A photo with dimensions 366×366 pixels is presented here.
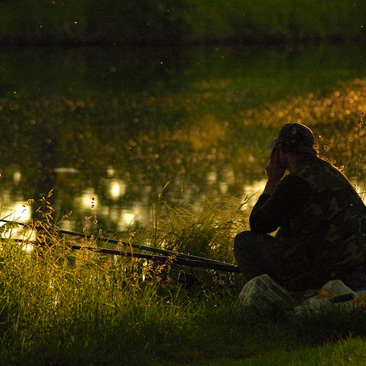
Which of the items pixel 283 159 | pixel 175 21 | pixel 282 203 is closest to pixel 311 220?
pixel 282 203

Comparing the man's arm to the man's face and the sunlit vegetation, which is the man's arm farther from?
the sunlit vegetation

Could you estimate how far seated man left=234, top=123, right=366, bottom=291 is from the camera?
6.21m

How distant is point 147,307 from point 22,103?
2429 centimetres

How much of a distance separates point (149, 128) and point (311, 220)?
18138 millimetres

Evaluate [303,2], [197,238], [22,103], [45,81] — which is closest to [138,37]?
[303,2]

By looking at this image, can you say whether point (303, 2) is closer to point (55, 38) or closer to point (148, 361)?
point (55, 38)

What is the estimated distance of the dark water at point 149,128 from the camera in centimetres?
1486

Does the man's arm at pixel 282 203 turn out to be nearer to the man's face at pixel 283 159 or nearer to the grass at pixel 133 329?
the man's face at pixel 283 159

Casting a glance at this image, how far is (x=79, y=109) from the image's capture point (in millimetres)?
28609

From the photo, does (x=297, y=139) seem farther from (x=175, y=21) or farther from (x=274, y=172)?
(x=175, y=21)

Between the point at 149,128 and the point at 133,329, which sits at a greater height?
the point at 149,128

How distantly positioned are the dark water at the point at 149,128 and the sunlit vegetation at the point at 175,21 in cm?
1149

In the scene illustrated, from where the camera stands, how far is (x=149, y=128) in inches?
953

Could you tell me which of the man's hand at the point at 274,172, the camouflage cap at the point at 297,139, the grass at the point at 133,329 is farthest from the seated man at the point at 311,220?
the grass at the point at 133,329
